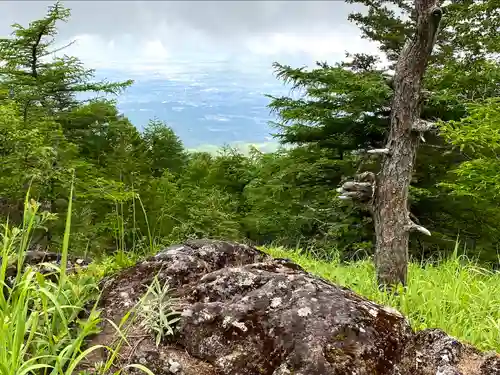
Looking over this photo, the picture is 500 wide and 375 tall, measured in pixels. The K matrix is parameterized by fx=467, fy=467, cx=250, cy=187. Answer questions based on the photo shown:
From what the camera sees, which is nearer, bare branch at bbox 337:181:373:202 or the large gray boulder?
the large gray boulder

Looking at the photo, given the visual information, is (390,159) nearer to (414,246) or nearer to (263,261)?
(263,261)

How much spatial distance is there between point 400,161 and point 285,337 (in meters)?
3.42

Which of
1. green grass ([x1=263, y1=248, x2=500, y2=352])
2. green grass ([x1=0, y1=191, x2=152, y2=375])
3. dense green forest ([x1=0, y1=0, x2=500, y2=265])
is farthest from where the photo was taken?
dense green forest ([x1=0, y1=0, x2=500, y2=265])

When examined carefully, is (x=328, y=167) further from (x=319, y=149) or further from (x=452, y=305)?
(x=452, y=305)

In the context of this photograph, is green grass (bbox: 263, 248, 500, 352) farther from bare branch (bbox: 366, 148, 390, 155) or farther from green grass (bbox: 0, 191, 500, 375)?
bare branch (bbox: 366, 148, 390, 155)

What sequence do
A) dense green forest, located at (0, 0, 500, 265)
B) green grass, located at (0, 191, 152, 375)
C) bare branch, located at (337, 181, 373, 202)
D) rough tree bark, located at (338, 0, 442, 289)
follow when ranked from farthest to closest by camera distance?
1. dense green forest, located at (0, 0, 500, 265)
2. bare branch, located at (337, 181, 373, 202)
3. rough tree bark, located at (338, 0, 442, 289)
4. green grass, located at (0, 191, 152, 375)

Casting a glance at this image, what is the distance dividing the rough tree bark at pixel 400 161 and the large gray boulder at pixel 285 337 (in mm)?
2748

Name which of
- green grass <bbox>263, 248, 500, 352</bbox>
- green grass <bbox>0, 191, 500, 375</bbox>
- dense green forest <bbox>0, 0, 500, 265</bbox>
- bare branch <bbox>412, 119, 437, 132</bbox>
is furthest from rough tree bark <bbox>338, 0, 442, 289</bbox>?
dense green forest <bbox>0, 0, 500, 265</bbox>

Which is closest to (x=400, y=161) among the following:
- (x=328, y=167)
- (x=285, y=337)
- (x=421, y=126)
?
(x=421, y=126)

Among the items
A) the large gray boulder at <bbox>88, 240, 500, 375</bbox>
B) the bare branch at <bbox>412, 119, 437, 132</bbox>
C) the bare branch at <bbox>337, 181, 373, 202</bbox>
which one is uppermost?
the bare branch at <bbox>412, 119, 437, 132</bbox>

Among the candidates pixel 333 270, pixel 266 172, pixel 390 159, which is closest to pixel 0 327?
pixel 333 270

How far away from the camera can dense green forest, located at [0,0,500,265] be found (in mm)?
9219

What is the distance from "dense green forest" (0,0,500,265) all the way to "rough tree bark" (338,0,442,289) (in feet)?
8.87

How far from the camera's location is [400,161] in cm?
477
